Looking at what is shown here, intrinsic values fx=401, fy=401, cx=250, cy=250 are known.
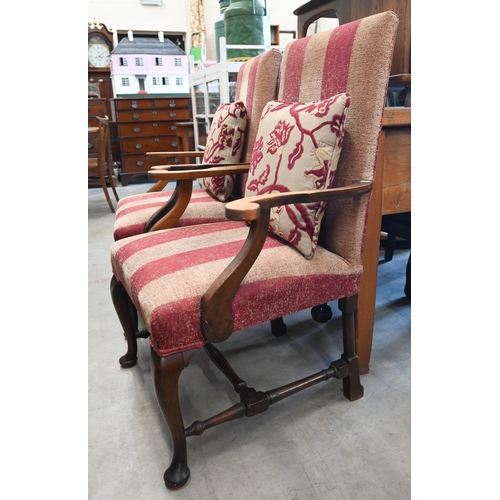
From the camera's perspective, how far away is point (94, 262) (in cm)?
256

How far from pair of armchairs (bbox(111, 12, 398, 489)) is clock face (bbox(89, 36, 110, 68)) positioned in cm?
496

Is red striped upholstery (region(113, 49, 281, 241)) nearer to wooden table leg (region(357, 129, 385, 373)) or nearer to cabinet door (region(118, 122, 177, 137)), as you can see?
wooden table leg (region(357, 129, 385, 373))

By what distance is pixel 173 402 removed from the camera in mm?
926

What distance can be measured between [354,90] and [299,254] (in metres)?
0.46

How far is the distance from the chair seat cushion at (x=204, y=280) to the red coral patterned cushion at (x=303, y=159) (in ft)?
0.22

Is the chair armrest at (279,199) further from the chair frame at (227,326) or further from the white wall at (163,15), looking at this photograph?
the white wall at (163,15)

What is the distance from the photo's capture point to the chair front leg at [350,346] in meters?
1.19

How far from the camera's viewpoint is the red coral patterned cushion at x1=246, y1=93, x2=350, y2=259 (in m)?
1.01

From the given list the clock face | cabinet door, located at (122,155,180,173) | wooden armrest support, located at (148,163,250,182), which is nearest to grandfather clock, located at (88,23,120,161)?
the clock face

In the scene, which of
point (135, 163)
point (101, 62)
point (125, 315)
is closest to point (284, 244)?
point (125, 315)

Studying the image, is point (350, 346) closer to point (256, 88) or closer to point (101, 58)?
point (256, 88)

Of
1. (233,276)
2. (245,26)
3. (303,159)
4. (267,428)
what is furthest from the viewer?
(245,26)

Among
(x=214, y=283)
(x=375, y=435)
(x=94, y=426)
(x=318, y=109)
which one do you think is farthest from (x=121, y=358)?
(x=318, y=109)

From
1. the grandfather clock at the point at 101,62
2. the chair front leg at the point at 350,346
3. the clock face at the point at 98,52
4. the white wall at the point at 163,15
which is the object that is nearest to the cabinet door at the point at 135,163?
the grandfather clock at the point at 101,62
